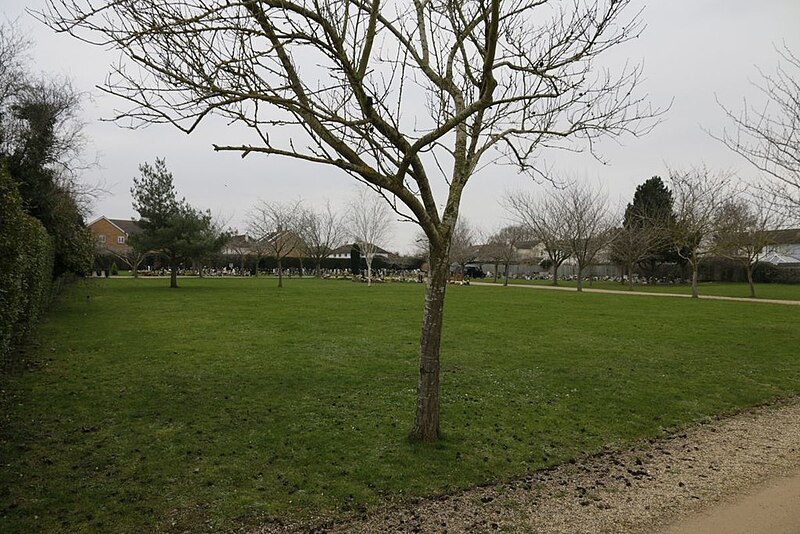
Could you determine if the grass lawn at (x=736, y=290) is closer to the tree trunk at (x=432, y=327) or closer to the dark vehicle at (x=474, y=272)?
the dark vehicle at (x=474, y=272)

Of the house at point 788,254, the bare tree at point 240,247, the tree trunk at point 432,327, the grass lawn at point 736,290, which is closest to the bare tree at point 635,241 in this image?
the grass lawn at point 736,290

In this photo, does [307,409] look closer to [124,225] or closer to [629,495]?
[629,495]

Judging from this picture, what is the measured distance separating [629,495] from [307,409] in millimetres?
3530

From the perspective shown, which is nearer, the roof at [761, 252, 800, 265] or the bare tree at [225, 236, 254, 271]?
the roof at [761, 252, 800, 265]

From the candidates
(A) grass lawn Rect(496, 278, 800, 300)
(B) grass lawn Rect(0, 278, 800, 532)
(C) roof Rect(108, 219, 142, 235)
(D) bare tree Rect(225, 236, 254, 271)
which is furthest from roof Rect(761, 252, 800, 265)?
(C) roof Rect(108, 219, 142, 235)

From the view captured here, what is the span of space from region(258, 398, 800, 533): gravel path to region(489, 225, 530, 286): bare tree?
3643cm

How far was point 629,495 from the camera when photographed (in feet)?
12.2

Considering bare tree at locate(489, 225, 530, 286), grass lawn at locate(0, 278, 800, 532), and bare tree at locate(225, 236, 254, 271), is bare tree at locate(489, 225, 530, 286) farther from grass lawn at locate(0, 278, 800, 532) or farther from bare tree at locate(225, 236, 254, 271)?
grass lawn at locate(0, 278, 800, 532)

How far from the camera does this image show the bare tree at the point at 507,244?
42.8 m

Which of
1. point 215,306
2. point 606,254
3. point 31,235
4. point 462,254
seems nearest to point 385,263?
point 462,254

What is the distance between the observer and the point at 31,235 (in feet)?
22.3

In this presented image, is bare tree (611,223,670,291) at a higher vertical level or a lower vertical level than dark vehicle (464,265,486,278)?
higher

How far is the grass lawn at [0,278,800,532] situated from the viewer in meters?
3.71

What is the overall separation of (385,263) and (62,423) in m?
59.1
